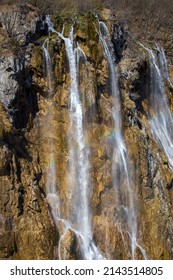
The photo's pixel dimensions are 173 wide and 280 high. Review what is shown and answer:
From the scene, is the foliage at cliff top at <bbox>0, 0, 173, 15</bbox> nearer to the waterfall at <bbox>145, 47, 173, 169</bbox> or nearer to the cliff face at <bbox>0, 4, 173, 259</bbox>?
the cliff face at <bbox>0, 4, 173, 259</bbox>

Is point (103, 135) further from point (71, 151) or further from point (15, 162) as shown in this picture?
point (15, 162)

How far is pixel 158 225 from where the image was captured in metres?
15.9

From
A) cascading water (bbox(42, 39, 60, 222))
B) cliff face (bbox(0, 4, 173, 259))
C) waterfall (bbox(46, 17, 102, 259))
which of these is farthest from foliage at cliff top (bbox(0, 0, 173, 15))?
cascading water (bbox(42, 39, 60, 222))

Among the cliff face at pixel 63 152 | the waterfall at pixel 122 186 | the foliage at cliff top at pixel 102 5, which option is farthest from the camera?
the foliage at cliff top at pixel 102 5

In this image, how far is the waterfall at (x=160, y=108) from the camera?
18750 mm

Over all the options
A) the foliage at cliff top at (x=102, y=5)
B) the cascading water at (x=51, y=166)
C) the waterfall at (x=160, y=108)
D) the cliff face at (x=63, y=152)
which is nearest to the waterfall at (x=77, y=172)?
the cliff face at (x=63, y=152)

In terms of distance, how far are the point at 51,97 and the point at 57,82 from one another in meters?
0.61

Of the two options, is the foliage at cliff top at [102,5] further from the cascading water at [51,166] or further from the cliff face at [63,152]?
the cascading water at [51,166]

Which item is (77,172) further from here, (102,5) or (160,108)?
(102,5)

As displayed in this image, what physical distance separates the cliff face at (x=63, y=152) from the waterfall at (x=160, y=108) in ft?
3.18

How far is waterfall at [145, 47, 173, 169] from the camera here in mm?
18750

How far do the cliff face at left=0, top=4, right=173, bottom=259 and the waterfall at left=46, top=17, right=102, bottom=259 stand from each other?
0.11 m

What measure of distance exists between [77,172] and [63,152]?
0.88 metres

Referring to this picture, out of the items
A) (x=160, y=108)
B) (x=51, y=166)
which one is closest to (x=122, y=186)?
(x=51, y=166)
